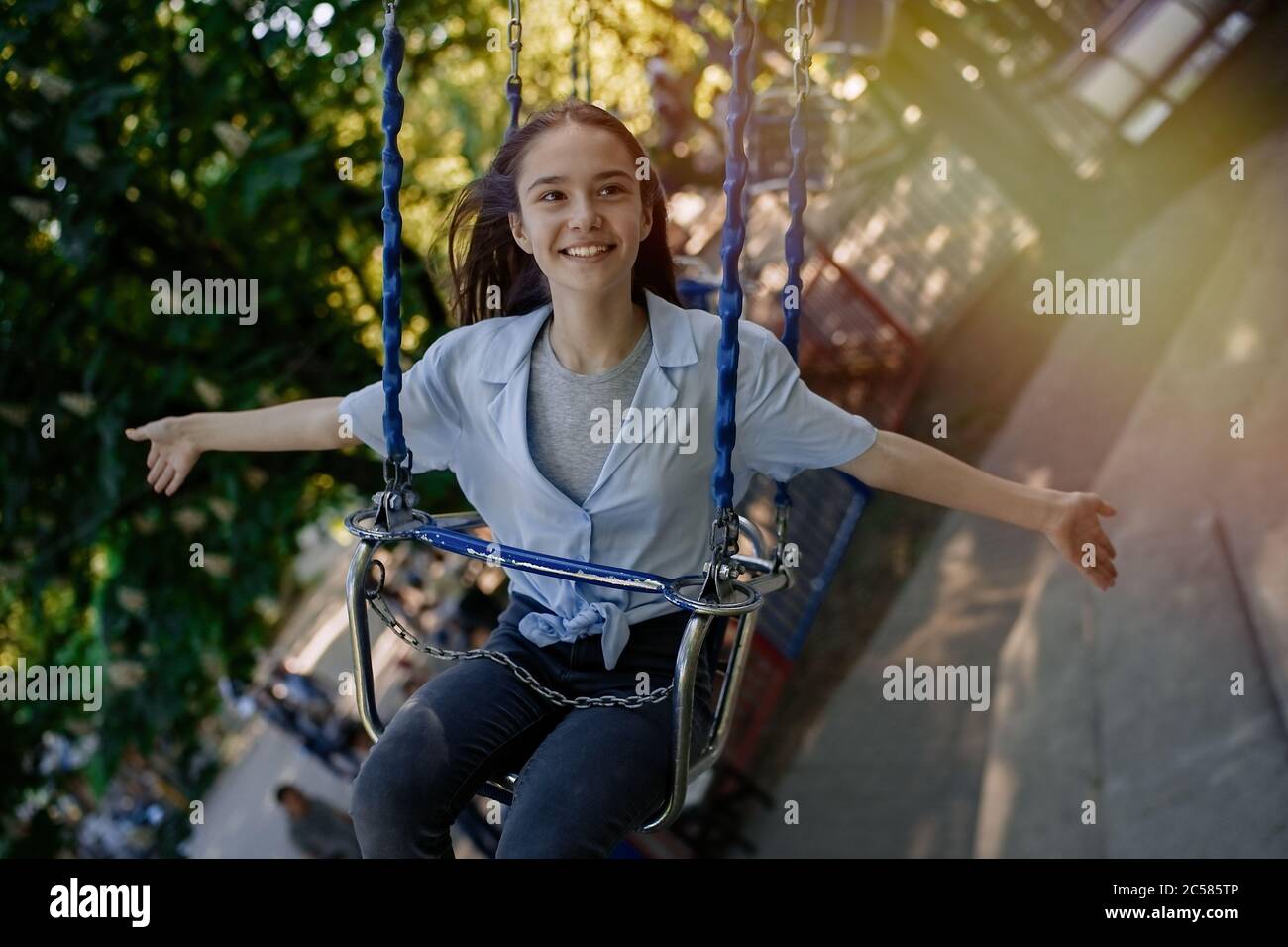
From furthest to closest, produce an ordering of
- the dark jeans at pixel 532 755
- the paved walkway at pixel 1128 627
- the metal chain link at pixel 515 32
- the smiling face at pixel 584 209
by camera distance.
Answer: the paved walkway at pixel 1128 627 → the metal chain link at pixel 515 32 → the smiling face at pixel 584 209 → the dark jeans at pixel 532 755

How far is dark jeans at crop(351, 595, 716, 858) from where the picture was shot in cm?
168

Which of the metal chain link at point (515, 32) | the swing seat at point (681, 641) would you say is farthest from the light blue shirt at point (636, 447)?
the metal chain link at point (515, 32)

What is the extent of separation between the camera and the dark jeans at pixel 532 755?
1683 millimetres

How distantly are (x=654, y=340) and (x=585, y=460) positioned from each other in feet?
0.64

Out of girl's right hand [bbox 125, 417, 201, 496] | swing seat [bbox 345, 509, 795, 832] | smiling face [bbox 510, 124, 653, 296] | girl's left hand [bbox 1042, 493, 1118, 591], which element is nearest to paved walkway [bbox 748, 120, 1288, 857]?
girl's left hand [bbox 1042, 493, 1118, 591]

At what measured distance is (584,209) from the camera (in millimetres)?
1785

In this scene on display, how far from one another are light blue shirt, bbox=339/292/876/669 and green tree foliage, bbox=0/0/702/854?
58.5 inches

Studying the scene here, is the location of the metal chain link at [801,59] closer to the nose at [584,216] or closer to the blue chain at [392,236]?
the nose at [584,216]

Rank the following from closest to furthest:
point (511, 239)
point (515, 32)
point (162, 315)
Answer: point (511, 239) → point (515, 32) → point (162, 315)

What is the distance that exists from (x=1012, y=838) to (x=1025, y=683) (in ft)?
2.14

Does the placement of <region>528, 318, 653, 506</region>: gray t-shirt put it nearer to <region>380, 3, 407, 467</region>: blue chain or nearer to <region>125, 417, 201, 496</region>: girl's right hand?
<region>380, 3, 407, 467</region>: blue chain

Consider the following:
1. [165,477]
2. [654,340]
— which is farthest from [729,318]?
[165,477]

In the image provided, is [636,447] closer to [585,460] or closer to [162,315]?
[585,460]
